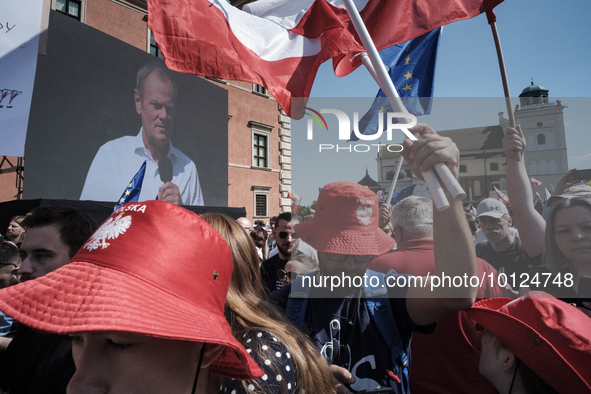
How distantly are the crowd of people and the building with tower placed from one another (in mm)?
51

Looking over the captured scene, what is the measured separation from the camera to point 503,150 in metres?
1.65

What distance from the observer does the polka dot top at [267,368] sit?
1.03 meters

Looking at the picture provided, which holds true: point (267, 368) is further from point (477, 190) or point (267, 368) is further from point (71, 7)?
point (71, 7)

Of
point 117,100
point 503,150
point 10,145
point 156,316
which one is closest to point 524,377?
point 503,150

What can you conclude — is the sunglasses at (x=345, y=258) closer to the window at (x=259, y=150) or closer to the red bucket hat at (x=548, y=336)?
the red bucket hat at (x=548, y=336)

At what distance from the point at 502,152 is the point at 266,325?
1.34 meters

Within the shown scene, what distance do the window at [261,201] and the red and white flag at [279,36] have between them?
1521 centimetres

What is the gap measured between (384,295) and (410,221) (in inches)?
15.2

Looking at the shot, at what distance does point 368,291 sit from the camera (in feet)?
5.58

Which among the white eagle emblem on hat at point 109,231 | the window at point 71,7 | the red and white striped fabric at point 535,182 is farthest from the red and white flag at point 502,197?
the window at point 71,7

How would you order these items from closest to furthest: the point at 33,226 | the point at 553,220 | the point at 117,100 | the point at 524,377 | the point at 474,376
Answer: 1. the point at 524,377
2. the point at 553,220
3. the point at 474,376
4. the point at 33,226
5. the point at 117,100

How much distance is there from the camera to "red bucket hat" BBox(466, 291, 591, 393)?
49.0 inches

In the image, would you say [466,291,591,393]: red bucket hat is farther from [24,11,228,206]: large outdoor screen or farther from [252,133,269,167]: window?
[252,133,269,167]: window

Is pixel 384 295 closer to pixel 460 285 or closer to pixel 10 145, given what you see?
pixel 460 285
